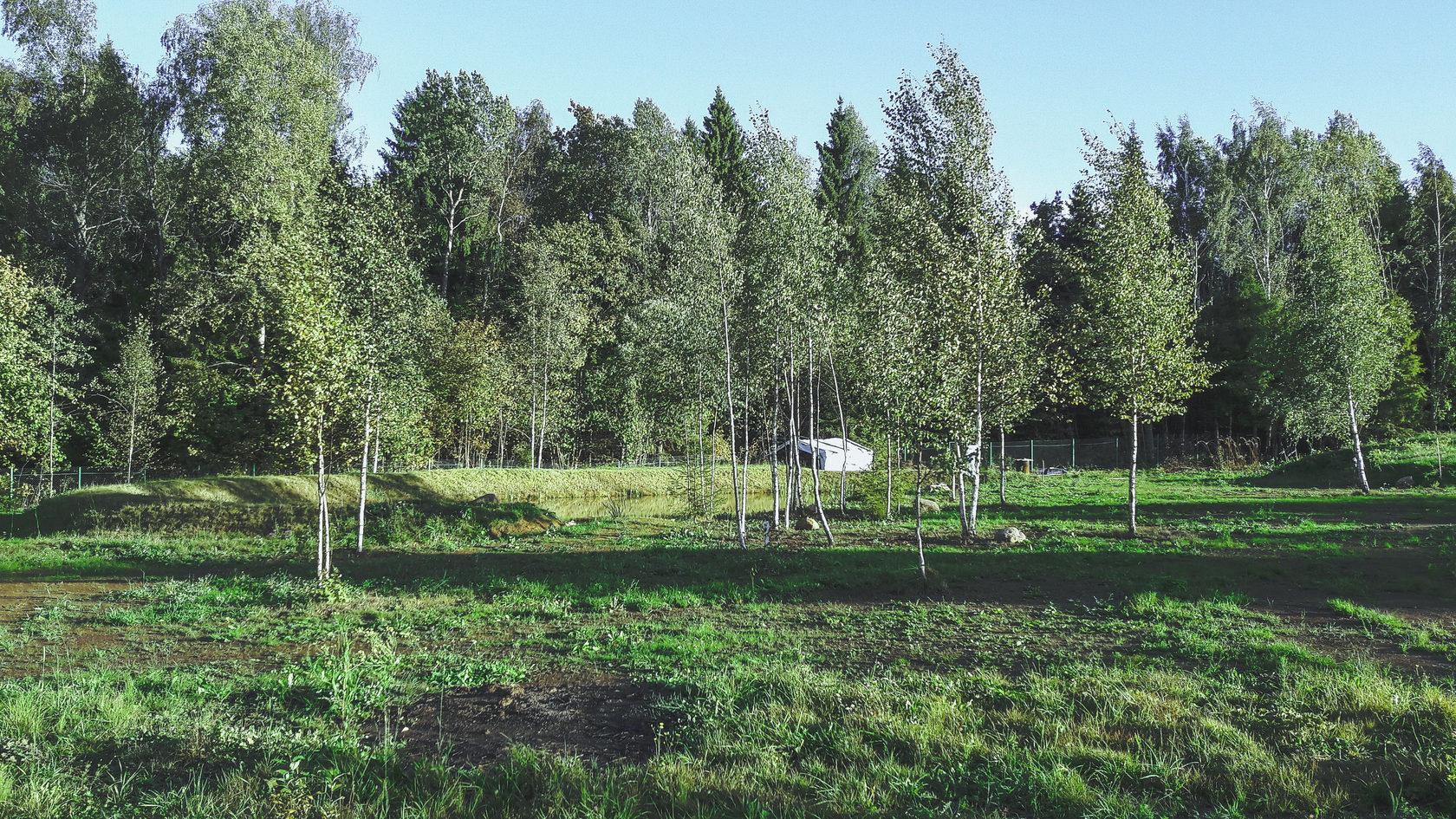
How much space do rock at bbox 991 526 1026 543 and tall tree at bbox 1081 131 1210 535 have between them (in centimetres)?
285

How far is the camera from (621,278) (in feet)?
148

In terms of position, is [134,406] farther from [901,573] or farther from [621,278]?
[901,573]

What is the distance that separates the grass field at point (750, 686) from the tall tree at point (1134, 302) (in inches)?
192

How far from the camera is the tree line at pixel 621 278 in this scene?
15.6 metres

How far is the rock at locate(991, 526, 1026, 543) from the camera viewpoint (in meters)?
15.6

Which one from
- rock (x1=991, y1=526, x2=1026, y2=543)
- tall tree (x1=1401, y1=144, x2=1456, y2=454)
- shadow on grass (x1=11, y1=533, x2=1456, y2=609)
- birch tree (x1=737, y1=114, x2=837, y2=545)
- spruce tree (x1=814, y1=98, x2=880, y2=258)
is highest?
spruce tree (x1=814, y1=98, x2=880, y2=258)

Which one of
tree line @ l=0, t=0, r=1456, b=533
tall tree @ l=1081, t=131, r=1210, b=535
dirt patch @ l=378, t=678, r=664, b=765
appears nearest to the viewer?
dirt patch @ l=378, t=678, r=664, b=765

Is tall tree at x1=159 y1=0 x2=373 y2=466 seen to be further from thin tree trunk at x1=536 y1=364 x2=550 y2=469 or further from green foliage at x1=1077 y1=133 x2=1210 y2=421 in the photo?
green foliage at x1=1077 y1=133 x2=1210 y2=421

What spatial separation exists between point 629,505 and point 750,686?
25.2m

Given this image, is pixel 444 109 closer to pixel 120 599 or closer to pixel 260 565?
pixel 260 565

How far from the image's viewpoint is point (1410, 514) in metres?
18.1

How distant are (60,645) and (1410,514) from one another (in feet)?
85.5

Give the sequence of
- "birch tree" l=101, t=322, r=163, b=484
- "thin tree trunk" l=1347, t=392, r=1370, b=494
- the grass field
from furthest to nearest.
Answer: "birch tree" l=101, t=322, r=163, b=484, "thin tree trunk" l=1347, t=392, r=1370, b=494, the grass field

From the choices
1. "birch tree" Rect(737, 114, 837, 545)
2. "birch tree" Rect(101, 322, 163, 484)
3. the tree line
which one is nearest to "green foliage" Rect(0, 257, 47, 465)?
the tree line
